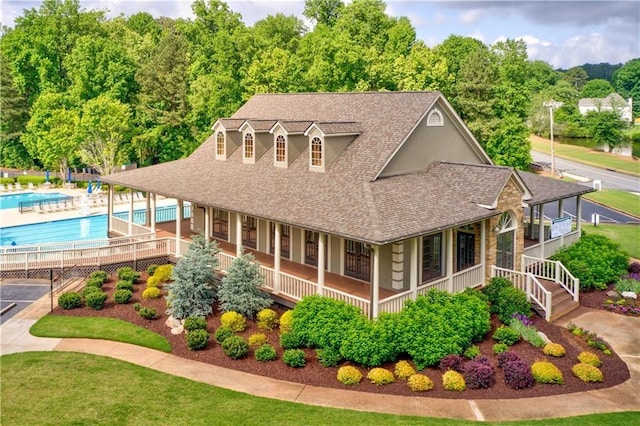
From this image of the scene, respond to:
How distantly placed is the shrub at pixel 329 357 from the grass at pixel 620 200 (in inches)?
1439

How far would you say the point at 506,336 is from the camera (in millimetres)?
17484

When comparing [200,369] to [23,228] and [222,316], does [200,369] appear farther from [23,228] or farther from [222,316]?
[23,228]

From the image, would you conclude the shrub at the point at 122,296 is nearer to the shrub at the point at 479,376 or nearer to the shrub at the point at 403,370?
the shrub at the point at 403,370

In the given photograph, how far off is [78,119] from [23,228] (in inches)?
581

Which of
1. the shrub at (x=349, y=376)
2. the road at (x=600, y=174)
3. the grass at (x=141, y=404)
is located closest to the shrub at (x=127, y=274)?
the grass at (x=141, y=404)

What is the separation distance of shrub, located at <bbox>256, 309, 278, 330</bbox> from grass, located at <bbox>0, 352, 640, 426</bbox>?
3.83 meters

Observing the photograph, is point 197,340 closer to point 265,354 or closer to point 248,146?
point 265,354

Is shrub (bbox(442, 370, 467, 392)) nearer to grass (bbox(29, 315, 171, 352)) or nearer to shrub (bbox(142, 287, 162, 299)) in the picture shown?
grass (bbox(29, 315, 171, 352))

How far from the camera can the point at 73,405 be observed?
13.9 m

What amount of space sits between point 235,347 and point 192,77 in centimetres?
3807

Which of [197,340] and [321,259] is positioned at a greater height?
[321,259]

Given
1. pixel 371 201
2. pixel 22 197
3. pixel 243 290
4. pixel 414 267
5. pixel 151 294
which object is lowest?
pixel 151 294

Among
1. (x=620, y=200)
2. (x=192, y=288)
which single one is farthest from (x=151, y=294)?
(x=620, y=200)

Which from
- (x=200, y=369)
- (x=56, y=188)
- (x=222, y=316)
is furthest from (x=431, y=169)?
(x=56, y=188)
